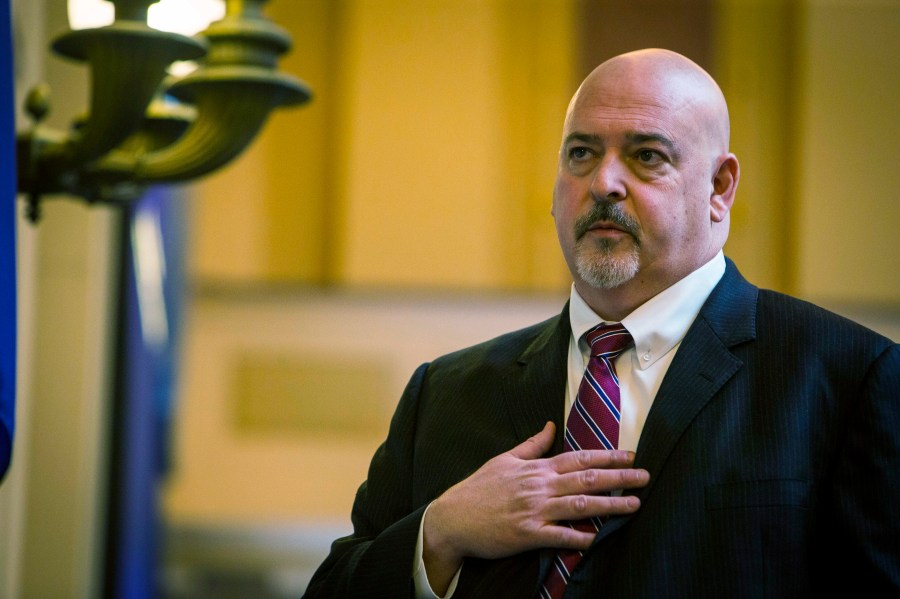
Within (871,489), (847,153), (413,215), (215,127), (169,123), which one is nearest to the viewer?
(871,489)

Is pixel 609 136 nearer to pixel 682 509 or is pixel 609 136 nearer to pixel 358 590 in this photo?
pixel 682 509

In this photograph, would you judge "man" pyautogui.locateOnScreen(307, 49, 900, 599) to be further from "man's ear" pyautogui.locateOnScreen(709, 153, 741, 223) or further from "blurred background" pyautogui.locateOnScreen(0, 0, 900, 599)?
"blurred background" pyautogui.locateOnScreen(0, 0, 900, 599)

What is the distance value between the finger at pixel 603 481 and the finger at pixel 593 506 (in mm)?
12

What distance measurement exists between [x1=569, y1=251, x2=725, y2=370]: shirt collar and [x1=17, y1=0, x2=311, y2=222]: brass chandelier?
0.92 m

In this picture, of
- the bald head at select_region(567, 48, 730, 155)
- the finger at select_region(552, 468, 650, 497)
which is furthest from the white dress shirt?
the bald head at select_region(567, 48, 730, 155)

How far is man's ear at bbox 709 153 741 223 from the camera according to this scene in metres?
1.65

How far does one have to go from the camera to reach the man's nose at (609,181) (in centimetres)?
156

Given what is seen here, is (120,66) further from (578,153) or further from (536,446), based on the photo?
(536,446)

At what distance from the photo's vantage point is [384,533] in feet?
5.30

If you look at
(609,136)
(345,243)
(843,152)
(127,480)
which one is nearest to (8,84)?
(609,136)

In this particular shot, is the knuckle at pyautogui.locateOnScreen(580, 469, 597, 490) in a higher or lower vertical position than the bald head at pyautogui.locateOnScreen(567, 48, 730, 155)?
lower

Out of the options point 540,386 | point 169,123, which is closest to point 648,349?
point 540,386

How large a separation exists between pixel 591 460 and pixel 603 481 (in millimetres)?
37

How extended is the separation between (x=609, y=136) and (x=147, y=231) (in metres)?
3.91
